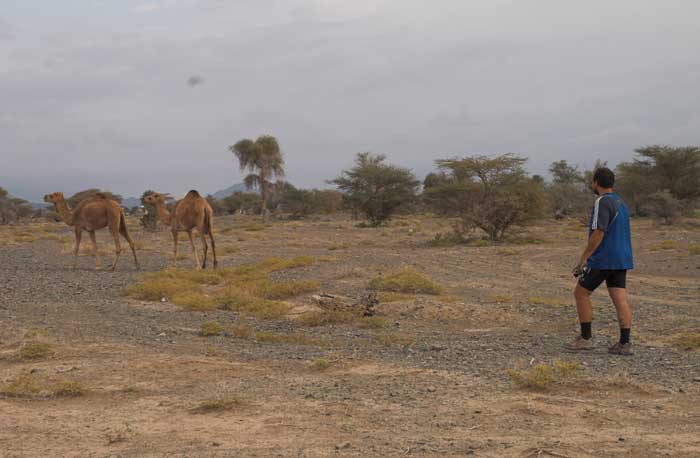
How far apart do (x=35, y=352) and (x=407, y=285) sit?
6.58 metres

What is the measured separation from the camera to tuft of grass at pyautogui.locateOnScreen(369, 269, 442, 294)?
11.8 meters

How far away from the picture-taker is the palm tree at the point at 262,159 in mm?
51062

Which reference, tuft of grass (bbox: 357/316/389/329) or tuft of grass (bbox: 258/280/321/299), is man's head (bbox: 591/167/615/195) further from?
tuft of grass (bbox: 258/280/321/299)

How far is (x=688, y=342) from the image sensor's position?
7.27m

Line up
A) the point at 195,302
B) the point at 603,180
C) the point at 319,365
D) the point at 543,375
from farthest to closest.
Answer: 1. the point at 195,302
2. the point at 603,180
3. the point at 319,365
4. the point at 543,375

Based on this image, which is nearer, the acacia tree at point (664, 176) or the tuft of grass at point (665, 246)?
the tuft of grass at point (665, 246)

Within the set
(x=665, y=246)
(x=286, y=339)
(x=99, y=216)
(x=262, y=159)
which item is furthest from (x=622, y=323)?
(x=262, y=159)

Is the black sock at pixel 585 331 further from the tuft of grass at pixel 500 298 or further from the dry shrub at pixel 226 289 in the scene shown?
the dry shrub at pixel 226 289

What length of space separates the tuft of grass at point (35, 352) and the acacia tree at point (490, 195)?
20504 millimetres

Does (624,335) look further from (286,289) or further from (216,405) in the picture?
(286,289)

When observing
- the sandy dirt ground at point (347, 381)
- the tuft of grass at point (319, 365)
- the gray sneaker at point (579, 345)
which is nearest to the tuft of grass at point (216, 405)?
the sandy dirt ground at point (347, 381)

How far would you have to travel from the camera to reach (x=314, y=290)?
11703mm

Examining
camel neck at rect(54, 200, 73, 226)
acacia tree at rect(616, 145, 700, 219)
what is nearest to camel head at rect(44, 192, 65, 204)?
camel neck at rect(54, 200, 73, 226)

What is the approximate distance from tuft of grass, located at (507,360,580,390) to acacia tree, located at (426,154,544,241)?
19869 mm
